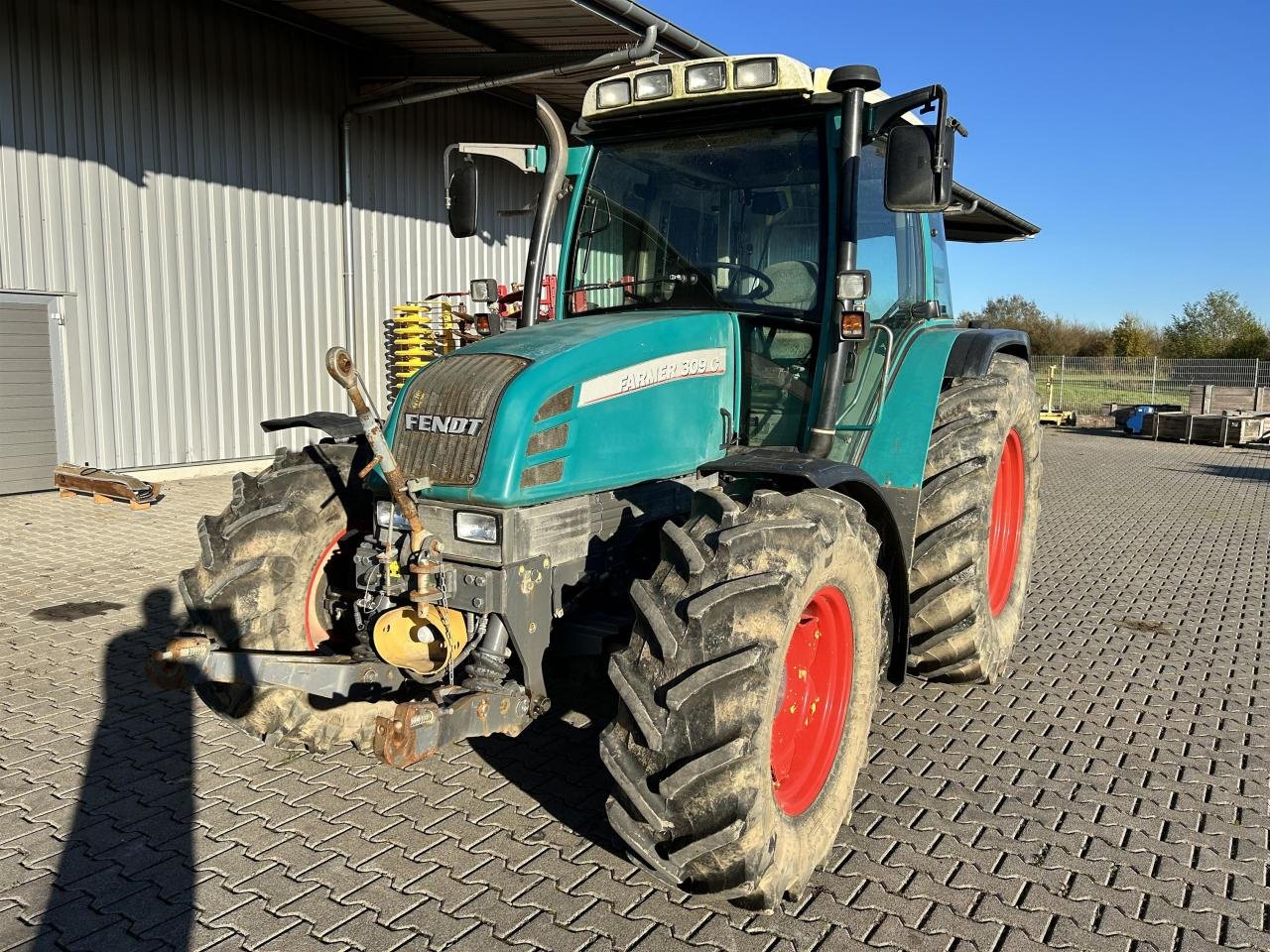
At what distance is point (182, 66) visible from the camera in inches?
393

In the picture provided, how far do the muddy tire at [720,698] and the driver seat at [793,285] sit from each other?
1.13 m

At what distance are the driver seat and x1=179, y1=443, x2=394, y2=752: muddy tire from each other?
5.60 feet

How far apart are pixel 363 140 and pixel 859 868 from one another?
11.1 metres

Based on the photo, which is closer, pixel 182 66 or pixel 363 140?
pixel 182 66

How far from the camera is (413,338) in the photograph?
480 inches

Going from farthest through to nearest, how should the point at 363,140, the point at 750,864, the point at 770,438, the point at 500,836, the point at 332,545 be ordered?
the point at 363,140 < the point at 770,438 < the point at 332,545 < the point at 500,836 < the point at 750,864

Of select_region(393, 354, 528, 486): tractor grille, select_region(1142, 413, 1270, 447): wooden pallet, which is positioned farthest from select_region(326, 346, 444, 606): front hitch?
select_region(1142, 413, 1270, 447): wooden pallet

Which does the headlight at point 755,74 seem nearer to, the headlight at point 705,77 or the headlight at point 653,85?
the headlight at point 705,77

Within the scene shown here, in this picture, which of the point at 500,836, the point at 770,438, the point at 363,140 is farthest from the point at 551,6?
the point at 500,836

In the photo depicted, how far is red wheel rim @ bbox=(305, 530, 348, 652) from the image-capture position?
3475 mm

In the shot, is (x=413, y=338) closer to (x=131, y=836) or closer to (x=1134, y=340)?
(x=131, y=836)

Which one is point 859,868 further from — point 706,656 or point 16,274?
point 16,274

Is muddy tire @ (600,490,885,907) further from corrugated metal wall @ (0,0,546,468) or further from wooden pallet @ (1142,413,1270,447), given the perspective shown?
wooden pallet @ (1142,413,1270,447)

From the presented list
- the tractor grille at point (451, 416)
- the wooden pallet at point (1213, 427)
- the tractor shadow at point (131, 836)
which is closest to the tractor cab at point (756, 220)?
the tractor grille at point (451, 416)
